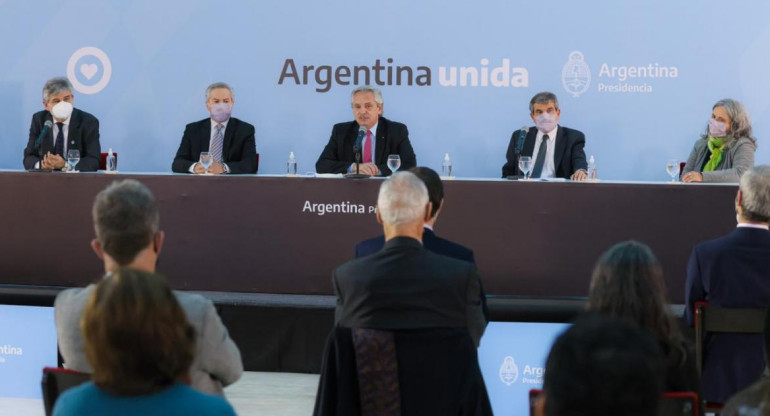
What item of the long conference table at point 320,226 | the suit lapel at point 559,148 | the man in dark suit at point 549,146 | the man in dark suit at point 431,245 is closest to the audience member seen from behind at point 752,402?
the man in dark suit at point 431,245

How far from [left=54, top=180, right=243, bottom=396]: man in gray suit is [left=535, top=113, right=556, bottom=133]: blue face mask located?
4.07 m

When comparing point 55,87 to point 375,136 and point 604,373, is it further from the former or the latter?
point 604,373

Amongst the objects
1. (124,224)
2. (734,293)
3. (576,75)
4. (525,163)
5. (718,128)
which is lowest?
(734,293)

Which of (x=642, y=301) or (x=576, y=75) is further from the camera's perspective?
(x=576, y=75)

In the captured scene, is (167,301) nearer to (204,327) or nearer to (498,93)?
(204,327)

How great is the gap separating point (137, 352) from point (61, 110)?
4850 millimetres

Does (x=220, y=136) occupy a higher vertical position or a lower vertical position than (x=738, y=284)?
higher

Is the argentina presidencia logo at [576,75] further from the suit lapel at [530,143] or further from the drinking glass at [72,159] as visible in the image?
the drinking glass at [72,159]

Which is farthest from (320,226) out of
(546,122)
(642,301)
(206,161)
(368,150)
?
(642,301)

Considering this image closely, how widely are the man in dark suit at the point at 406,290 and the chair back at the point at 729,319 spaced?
87cm

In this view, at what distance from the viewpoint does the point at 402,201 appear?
9.89 feet

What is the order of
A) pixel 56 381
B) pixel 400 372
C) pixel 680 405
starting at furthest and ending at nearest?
1. pixel 400 372
2. pixel 56 381
3. pixel 680 405

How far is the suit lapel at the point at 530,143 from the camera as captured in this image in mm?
6395

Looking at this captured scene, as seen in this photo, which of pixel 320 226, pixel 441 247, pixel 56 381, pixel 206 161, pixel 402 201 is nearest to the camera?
pixel 56 381
